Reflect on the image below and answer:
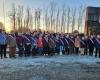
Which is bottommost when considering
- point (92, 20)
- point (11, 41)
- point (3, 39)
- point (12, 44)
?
point (12, 44)

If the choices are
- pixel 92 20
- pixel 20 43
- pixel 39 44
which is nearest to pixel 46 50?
pixel 39 44

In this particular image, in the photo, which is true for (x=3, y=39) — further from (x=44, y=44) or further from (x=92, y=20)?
(x=92, y=20)

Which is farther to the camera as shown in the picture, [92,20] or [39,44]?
[92,20]

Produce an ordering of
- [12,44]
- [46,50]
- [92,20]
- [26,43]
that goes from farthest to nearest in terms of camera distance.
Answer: [92,20]
[46,50]
[26,43]
[12,44]

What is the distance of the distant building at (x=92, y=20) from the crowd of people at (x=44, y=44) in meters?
41.9

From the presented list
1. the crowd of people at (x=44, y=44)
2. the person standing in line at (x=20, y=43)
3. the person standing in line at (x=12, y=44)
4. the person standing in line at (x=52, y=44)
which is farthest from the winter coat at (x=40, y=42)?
the person standing in line at (x=12, y=44)

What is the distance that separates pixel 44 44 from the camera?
28.4m

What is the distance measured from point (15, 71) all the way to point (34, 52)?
9.73 m

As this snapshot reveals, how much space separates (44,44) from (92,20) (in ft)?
153

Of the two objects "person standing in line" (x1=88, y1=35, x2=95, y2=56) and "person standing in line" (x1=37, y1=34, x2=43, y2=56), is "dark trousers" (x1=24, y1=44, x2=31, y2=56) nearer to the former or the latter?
"person standing in line" (x1=37, y1=34, x2=43, y2=56)

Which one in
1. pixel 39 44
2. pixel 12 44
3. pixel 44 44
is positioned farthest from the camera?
pixel 44 44

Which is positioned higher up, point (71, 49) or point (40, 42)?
point (40, 42)

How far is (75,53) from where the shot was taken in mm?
30719

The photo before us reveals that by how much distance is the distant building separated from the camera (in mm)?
73688
